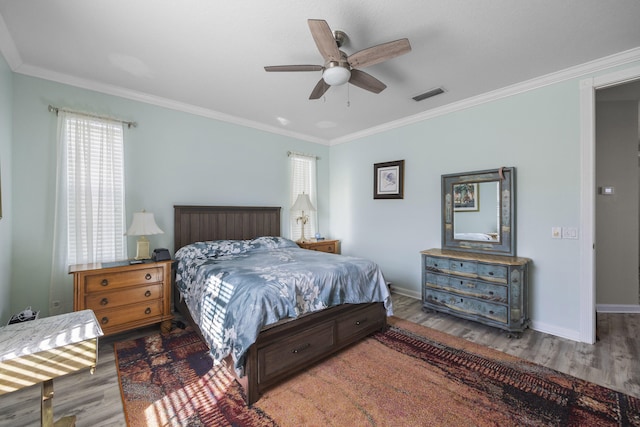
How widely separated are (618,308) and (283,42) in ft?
17.0

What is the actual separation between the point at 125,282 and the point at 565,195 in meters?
4.54

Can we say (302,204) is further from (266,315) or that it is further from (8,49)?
(8,49)

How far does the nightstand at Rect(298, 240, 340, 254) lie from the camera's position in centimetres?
449

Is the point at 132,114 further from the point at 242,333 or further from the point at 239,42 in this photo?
the point at 242,333

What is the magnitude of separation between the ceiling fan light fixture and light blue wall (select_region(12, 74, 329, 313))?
2370 millimetres

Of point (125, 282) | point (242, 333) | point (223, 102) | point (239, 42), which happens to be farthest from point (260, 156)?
point (242, 333)

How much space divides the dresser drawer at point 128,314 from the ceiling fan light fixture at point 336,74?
9.09ft

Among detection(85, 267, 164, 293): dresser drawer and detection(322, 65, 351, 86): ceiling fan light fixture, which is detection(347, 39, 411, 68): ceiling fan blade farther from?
detection(85, 267, 164, 293): dresser drawer

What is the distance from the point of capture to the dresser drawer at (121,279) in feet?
8.19

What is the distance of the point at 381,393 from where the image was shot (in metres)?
1.96

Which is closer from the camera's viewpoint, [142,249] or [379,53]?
[379,53]

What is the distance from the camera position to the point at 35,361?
123 cm

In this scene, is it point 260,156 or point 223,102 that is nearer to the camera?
point 223,102

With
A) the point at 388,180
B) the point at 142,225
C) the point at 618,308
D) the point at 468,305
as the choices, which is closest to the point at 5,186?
the point at 142,225
